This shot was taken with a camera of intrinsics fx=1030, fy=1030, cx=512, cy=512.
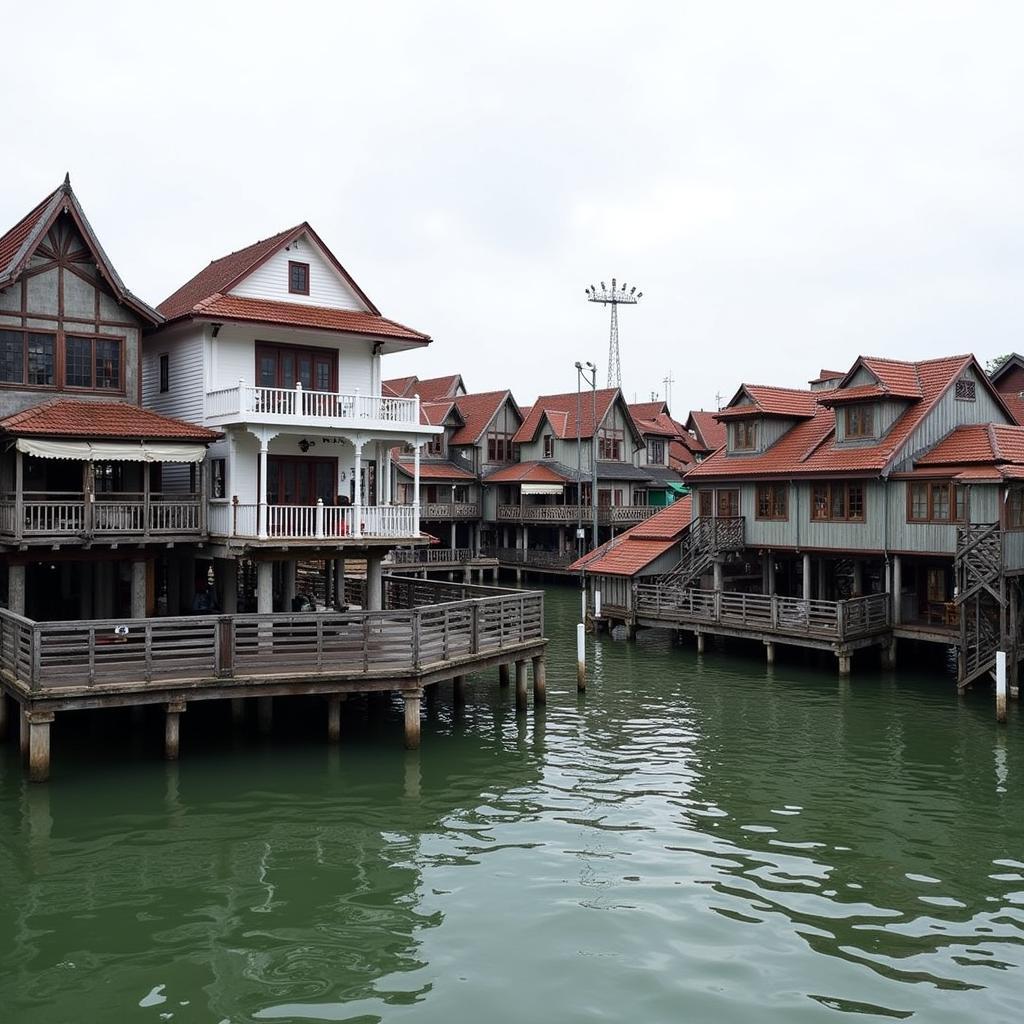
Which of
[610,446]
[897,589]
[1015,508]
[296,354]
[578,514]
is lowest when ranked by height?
[897,589]

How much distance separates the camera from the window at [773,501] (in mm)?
40281

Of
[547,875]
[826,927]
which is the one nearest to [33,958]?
[547,875]

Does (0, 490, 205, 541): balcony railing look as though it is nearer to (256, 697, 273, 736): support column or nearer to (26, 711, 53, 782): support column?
(256, 697, 273, 736): support column

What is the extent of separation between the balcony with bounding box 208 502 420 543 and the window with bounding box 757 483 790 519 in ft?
56.0

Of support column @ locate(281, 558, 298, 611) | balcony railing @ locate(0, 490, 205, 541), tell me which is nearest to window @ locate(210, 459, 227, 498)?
balcony railing @ locate(0, 490, 205, 541)

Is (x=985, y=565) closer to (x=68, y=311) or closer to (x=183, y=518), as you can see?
(x=183, y=518)

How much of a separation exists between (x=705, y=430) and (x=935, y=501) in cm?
5311

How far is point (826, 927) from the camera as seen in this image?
1496 cm

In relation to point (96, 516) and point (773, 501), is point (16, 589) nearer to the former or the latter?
point (96, 516)

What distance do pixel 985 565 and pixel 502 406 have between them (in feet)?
149

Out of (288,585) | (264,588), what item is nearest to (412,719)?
(264,588)

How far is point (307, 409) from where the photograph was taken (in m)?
29.0

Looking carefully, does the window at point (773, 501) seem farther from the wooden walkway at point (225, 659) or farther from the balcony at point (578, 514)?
the balcony at point (578, 514)

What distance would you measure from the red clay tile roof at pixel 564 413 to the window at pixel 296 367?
3544 cm
